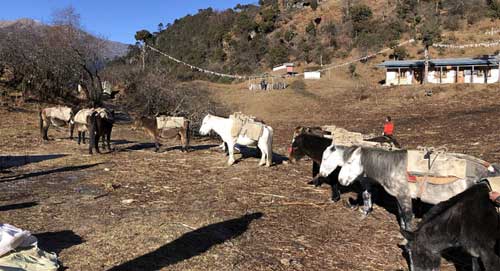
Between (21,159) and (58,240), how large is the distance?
23.9 feet

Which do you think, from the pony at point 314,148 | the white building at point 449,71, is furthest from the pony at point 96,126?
the white building at point 449,71

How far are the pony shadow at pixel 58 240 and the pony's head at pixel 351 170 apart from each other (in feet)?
13.5

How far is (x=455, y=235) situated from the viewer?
15.5 ft

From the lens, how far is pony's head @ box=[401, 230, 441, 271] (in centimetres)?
465

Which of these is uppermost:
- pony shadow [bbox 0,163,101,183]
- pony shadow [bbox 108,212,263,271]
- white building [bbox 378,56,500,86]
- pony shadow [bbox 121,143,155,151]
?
white building [bbox 378,56,500,86]

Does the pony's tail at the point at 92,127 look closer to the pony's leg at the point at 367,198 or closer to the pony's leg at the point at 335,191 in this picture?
the pony's leg at the point at 335,191

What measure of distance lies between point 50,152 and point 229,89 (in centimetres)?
3566

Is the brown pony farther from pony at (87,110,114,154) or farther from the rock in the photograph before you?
the rock

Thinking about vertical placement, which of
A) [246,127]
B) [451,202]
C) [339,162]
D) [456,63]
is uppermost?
[456,63]

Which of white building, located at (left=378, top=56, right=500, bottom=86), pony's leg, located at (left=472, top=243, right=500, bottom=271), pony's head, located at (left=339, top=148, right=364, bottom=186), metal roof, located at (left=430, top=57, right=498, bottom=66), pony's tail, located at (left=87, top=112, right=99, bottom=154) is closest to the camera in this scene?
pony's leg, located at (left=472, top=243, right=500, bottom=271)

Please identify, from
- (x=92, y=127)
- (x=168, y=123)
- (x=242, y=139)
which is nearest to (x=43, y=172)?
(x=92, y=127)

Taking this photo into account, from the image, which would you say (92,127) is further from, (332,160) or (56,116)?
(332,160)

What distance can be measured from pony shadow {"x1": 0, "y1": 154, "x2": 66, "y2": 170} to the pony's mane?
1027cm

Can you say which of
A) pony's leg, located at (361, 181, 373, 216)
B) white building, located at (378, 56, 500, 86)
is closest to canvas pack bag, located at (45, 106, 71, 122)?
pony's leg, located at (361, 181, 373, 216)
